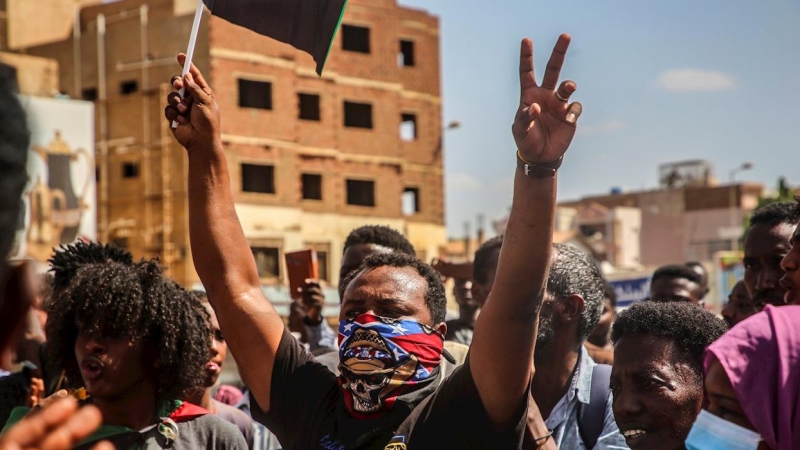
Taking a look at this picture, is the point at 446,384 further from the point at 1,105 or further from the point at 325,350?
the point at 325,350

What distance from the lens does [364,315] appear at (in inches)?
143

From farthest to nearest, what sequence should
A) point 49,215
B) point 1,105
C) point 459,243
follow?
1. point 459,243
2. point 49,215
3. point 1,105

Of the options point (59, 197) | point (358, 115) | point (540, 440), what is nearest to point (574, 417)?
point (540, 440)

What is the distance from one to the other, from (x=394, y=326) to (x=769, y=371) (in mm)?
1516

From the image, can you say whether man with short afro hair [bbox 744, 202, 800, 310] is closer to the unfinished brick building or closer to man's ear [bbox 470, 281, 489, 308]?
man's ear [bbox 470, 281, 489, 308]

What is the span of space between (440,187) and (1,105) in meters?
38.2

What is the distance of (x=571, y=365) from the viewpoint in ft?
14.2

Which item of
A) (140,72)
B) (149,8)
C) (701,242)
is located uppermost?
(149,8)

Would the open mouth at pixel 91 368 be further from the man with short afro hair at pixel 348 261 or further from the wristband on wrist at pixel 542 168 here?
the wristband on wrist at pixel 542 168

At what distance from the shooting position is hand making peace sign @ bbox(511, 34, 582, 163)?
3.07m

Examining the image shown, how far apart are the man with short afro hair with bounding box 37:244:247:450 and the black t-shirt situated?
512mm

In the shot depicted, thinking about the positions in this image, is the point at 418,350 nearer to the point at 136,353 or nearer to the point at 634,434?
the point at 634,434

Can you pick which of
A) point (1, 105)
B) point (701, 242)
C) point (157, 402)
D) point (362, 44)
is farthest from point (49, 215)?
point (701, 242)

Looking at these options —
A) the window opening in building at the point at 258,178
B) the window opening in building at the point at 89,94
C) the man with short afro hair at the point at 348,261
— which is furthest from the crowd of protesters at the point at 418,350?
the window opening in building at the point at 89,94
